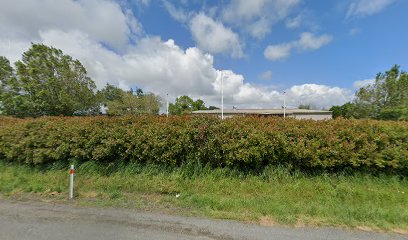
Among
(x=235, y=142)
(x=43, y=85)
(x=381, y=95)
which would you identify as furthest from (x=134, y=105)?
(x=235, y=142)

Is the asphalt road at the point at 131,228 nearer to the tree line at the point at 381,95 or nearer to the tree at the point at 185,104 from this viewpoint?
the tree line at the point at 381,95

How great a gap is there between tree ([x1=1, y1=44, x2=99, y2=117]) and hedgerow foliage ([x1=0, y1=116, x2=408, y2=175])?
24736mm

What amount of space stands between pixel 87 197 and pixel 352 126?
7.36 metres

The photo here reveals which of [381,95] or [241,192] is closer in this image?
[241,192]

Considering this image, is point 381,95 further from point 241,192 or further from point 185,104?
point 185,104

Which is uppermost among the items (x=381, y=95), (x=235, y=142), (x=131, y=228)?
(x=381, y=95)

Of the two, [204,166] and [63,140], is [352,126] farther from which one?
[63,140]

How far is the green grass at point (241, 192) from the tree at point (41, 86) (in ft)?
80.3

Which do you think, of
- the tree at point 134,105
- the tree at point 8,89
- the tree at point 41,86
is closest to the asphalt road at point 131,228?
the tree at point 41,86

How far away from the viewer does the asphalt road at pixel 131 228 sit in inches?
143

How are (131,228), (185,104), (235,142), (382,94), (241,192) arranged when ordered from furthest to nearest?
(185,104) → (382,94) → (235,142) → (241,192) → (131,228)

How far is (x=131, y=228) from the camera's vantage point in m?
3.90

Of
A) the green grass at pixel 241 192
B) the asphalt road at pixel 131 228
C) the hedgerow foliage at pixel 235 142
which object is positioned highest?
the hedgerow foliage at pixel 235 142

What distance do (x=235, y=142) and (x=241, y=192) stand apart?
1327mm
